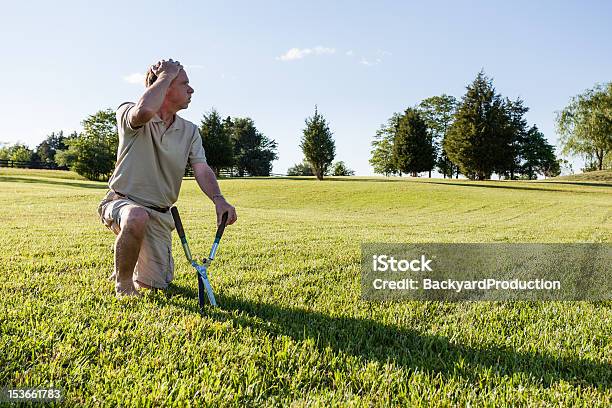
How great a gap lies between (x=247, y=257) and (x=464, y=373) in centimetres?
381

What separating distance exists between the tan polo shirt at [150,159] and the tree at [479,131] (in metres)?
50.9

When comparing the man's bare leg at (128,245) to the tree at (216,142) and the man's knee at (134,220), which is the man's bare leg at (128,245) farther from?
the tree at (216,142)

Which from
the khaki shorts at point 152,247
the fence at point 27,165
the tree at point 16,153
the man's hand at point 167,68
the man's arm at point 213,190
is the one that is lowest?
the khaki shorts at point 152,247

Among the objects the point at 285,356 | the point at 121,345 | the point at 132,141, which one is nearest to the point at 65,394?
the point at 121,345

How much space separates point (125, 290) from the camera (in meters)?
3.55

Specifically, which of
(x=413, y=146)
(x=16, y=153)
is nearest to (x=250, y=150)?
Answer: (x=413, y=146)

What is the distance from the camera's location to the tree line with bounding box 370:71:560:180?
50438 mm

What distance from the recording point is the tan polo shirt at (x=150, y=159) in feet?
12.2

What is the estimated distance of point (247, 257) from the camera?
19.0 feet

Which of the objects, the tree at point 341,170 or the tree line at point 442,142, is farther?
the tree at point 341,170

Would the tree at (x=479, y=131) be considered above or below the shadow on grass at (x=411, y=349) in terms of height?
above

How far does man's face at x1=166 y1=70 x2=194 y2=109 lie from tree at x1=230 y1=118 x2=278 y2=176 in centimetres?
7590

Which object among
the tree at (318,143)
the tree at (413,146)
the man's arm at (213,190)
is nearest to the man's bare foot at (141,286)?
the man's arm at (213,190)

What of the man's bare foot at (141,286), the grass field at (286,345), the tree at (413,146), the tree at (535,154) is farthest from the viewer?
the tree at (535,154)
